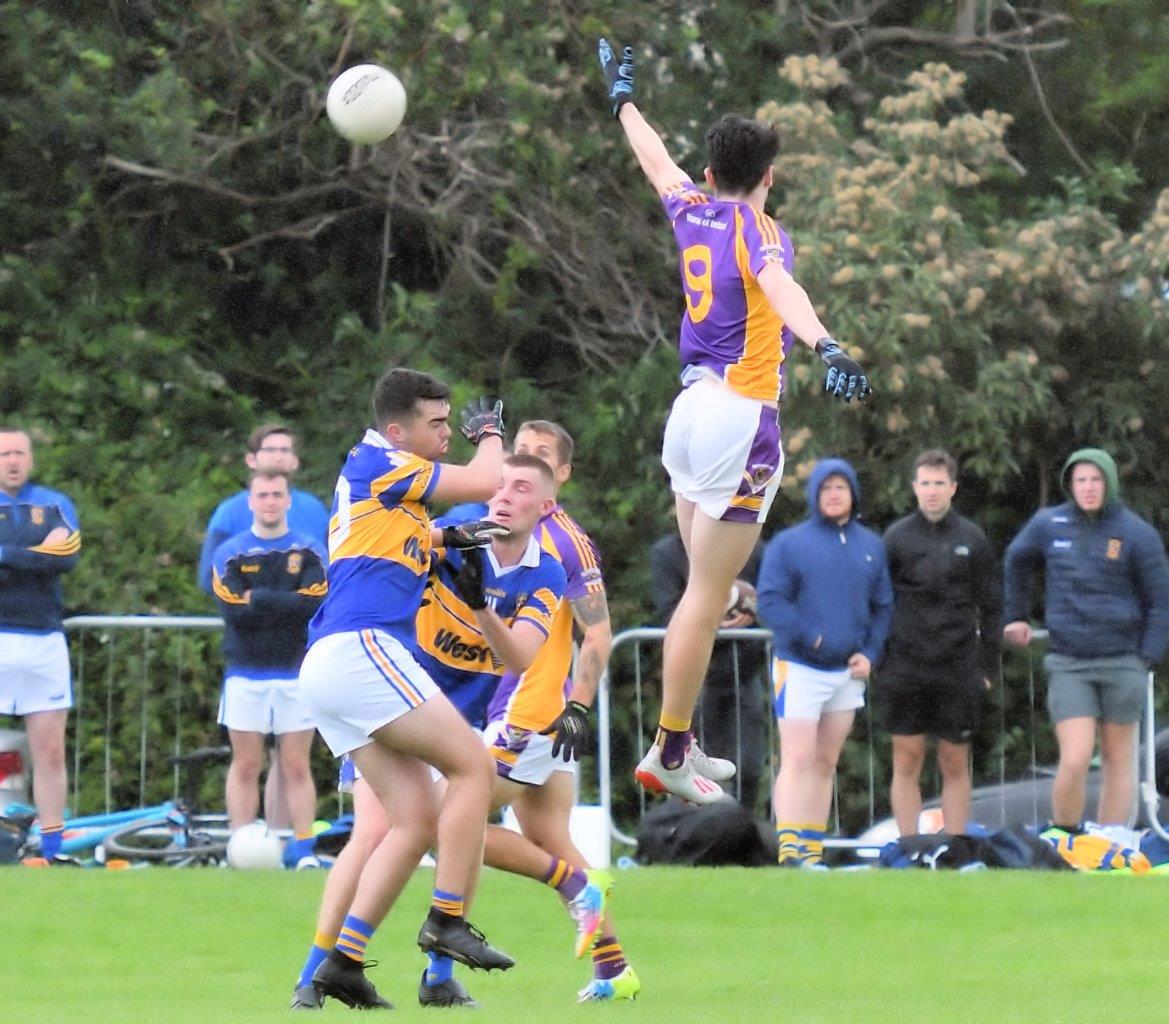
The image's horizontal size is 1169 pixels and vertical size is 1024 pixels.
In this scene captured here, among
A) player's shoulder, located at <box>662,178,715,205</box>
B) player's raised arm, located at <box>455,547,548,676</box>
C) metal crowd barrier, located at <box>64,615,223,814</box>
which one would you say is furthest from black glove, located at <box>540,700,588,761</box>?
metal crowd barrier, located at <box>64,615,223,814</box>

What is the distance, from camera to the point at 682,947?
9.38 meters

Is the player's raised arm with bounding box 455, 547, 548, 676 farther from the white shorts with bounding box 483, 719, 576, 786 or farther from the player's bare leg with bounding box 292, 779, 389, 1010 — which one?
the player's bare leg with bounding box 292, 779, 389, 1010

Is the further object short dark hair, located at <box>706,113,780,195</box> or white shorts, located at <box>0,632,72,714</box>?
white shorts, located at <box>0,632,72,714</box>

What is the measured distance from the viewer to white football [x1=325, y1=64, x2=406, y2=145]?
9617 mm

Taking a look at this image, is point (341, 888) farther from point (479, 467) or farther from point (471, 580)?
point (479, 467)

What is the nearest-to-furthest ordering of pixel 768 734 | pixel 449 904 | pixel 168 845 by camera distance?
1. pixel 449 904
2. pixel 168 845
3. pixel 768 734

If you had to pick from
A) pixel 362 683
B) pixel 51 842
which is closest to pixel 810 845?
pixel 51 842

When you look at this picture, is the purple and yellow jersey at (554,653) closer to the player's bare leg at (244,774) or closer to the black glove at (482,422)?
the black glove at (482,422)

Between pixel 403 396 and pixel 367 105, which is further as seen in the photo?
pixel 367 105

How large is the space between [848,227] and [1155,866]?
Result: 479 cm

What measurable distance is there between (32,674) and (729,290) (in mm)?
5296

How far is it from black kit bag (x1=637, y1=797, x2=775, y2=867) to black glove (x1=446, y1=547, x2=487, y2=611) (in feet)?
13.8

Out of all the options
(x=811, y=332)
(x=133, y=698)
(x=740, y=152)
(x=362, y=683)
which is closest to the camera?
(x=811, y=332)

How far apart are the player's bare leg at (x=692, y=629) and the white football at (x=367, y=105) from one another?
258 cm
